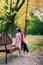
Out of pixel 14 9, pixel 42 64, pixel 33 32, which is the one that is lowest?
pixel 33 32

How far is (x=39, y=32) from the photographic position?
4753cm

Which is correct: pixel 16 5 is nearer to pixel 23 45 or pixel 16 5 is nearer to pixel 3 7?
pixel 3 7

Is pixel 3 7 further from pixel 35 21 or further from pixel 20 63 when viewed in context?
pixel 35 21

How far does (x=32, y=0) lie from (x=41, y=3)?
1037mm

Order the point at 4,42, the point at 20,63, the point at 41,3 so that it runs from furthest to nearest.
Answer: the point at 41,3
the point at 4,42
the point at 20,63

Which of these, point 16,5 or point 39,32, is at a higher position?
point 16,5

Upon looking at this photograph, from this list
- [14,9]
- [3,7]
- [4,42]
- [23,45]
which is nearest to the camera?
[4,42]

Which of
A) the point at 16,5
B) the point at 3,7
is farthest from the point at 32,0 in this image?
the point at 3,7

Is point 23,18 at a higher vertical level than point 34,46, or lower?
higher

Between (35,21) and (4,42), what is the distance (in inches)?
1280

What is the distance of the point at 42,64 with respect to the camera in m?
14.4

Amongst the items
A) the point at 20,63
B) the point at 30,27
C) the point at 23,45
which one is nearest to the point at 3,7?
the point at 23,45

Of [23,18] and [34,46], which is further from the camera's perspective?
[23,18]

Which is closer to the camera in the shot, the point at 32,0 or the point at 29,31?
the point at 32,0
